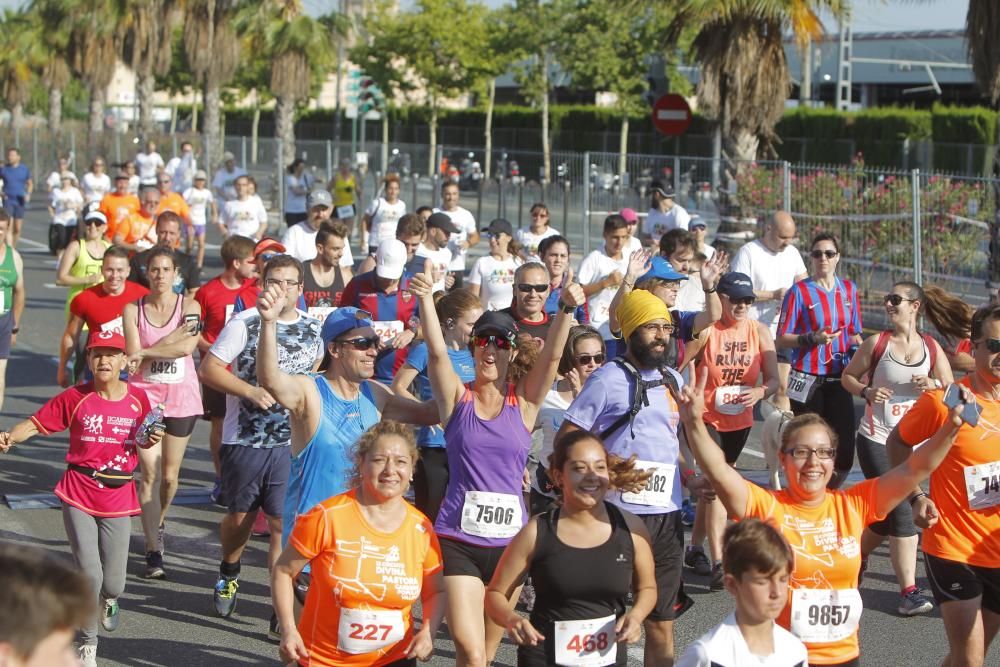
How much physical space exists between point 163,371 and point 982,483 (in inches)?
181

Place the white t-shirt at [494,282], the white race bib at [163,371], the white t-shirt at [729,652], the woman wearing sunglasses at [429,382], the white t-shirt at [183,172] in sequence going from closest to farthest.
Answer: the white t-shirt at [729,652]
the woman wearing sunglasses at [429,382]
the white race bib at [163,371]
the white t-shirt at [494,282]
the white t-shirt at [183,172]

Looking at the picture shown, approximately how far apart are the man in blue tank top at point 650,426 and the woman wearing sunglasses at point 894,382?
1938 millimetres

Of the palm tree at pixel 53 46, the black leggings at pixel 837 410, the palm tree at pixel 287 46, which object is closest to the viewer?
the black leggings at pixel 837 410

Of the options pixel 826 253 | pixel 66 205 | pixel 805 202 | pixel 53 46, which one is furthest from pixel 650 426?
pixel 53 46

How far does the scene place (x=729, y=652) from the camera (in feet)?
13.0

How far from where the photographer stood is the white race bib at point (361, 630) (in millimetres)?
4703

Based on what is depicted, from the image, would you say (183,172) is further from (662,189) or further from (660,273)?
(660,273)

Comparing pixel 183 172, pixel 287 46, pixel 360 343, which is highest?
pixel 287 46

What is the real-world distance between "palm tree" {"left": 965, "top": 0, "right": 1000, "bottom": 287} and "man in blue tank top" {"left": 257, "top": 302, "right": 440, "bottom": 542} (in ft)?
36.7

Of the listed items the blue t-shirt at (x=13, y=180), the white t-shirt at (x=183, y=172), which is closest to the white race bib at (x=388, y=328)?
the white t-shirt at (x=183, y=172)

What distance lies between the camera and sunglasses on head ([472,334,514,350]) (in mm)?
5641

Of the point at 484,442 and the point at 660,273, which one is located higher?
the point at 660,273

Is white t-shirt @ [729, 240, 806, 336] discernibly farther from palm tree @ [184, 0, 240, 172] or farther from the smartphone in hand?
palm tree @ [184, 0, 240, 172]

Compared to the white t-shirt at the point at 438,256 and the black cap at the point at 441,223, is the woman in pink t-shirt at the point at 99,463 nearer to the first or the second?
the white t-shirt at the point at 438,256
